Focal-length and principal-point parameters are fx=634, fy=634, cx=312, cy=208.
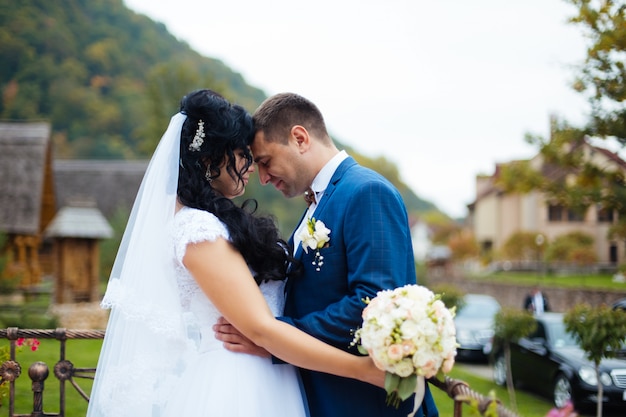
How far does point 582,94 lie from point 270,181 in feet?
29.1

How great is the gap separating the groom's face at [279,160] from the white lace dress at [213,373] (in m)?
0.54

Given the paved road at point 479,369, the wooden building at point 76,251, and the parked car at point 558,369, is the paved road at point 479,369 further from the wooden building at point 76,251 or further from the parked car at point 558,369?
the wooden building at point 76,251

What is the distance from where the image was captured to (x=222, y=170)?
11.0 feet

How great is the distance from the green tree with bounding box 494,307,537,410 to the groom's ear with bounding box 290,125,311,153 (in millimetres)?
10050

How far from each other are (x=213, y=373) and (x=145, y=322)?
1.39ft

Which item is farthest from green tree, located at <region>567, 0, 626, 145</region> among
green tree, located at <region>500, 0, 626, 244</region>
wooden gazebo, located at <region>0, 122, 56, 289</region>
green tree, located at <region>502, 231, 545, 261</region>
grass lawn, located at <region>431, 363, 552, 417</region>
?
green tree, located at <region>502, 231, 545, 261</region>

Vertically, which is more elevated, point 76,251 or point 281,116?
point 281,116

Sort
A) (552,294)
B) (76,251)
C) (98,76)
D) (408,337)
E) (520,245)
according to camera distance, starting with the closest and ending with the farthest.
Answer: (408,337) < (76,251) < (552,294) < (520,245) < (98,76)

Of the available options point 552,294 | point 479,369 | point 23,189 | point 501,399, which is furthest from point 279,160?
point 552,294

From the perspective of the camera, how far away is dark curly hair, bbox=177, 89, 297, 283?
3.18 meters

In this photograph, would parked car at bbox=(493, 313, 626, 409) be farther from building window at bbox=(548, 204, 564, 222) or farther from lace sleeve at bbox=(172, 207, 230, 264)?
building window at bbox=(548, 204, 564, 222)

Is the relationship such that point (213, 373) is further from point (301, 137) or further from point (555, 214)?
point (555, 214)

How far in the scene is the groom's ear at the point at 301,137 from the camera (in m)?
3.42

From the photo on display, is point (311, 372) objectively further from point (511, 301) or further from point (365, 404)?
point (511, 301)
